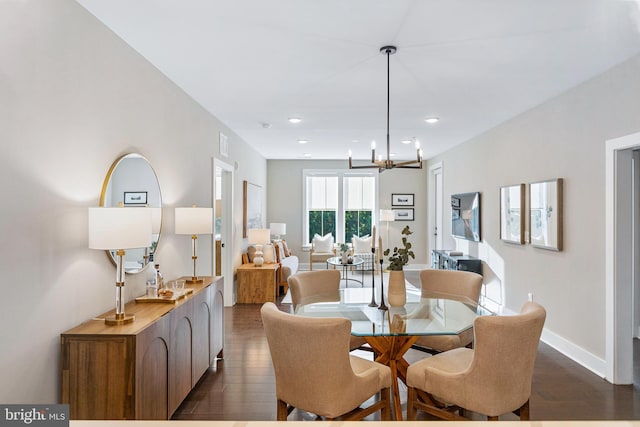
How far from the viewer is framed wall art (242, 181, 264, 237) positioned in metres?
6.65

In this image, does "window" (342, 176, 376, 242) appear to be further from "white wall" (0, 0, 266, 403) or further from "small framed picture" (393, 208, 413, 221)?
"white wall" (0, 0, 266, 403)

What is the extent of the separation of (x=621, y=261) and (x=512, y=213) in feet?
5.48

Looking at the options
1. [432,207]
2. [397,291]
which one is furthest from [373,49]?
[432,207]

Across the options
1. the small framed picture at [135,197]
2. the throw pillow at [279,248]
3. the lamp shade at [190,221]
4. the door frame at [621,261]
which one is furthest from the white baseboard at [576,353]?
the throw pillow at [279,248]

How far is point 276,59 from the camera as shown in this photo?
120 inches

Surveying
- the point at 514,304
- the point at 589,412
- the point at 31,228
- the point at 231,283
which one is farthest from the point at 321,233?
the point at 31,228

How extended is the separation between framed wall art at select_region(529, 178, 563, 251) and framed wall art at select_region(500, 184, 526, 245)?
0.54 feet

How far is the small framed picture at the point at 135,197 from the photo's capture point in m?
2.72

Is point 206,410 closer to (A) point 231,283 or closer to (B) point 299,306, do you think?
(B) point 299,306

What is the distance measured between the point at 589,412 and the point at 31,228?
356 centimetres

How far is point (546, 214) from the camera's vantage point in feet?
13.4

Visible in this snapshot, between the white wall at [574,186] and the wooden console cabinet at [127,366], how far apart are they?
3.40 meters

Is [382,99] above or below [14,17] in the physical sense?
above

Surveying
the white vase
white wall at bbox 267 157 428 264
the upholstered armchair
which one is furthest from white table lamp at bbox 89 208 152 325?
white wall at bbox 267 157 428 264
